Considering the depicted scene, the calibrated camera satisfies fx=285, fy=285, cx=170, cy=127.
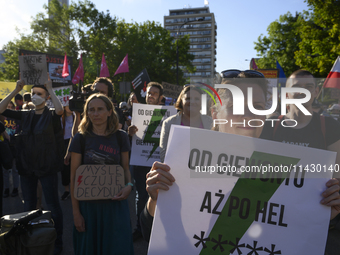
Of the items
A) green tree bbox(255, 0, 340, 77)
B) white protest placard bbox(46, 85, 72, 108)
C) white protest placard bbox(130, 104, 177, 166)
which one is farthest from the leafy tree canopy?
white protest placard bbox(130, 104, 177, 166)

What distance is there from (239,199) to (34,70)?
375cm

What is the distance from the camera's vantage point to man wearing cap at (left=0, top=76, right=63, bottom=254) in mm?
3369

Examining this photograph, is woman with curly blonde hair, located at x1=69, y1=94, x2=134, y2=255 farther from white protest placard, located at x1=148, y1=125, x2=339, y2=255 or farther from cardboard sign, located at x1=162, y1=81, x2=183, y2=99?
cardboard sign, located at x1=162, y1=81, x2=183, y2=99

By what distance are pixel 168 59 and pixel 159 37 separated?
9.73ft

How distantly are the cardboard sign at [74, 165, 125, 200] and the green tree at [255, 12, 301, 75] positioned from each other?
32.2 meters

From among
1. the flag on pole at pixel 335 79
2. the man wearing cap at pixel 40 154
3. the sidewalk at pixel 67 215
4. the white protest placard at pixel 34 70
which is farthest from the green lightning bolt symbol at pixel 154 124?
the flag on pole at pixel 335 79

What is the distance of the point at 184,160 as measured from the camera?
1.36 m

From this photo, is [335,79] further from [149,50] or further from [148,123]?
[149,50]

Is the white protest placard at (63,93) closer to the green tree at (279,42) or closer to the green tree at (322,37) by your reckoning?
the green tree at (322,37)

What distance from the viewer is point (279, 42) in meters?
34.2

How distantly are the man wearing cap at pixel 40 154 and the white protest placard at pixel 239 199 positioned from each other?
2480mm

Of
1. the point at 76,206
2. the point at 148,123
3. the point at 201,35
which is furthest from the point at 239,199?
the point at 201,35

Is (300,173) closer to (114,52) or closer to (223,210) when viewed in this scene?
(223,210)

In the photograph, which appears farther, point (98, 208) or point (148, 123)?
point (148, 123)
